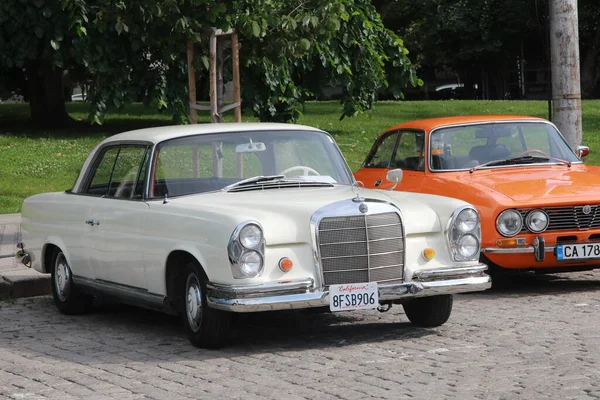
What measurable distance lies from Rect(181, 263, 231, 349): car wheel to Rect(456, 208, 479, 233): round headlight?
1734mm

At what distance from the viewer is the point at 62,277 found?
391 inches

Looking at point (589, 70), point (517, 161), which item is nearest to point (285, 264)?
point (517, 161)

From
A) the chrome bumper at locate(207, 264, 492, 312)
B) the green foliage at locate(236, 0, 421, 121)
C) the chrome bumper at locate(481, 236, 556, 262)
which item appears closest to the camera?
the chrome bumper at locate(207, 264, 492, 312)

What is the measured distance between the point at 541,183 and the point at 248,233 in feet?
12.7

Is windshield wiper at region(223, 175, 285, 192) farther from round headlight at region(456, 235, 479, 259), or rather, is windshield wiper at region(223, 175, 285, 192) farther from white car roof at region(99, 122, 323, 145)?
round headlight at region(456, 235, 479, 259)

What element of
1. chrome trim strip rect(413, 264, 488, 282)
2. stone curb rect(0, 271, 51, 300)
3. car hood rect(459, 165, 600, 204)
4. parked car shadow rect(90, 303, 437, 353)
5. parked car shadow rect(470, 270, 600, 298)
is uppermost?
car hood rect(459, 165, 600, 204)

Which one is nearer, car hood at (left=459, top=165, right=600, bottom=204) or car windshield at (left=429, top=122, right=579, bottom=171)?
car hood at (left=459, top=165, right=600, bottom=204)

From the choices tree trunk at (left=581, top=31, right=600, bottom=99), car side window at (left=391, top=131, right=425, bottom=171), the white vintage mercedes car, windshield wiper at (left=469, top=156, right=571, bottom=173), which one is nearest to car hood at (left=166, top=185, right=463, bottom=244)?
the white vintage mercedes car

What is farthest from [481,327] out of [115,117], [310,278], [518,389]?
[115,117]

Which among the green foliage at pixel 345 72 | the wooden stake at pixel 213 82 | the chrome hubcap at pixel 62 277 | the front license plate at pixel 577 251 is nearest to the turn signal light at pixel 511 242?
the front license plate at pixel 577 251

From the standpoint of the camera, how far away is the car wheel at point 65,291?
32.1 ft

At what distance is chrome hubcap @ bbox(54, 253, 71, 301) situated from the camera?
982cm

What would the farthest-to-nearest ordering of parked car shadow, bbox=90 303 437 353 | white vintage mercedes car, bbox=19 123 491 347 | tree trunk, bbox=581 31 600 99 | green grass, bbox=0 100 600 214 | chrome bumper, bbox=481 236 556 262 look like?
tree trunk, bbox=581 31 600 99 → green grass, bbox=0 100 600 214 → chrome bumper, bbox=481 236 556 262 → parked car shadow, bbox=90 303 437 353 → white vintage mercedes car, bbox=19 123 491 347

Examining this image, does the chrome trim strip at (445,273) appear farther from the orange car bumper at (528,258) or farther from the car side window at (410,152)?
the car side window at (410,152)
